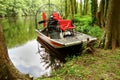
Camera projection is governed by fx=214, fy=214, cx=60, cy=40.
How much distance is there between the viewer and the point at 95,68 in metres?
8.00

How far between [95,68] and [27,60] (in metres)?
5.75

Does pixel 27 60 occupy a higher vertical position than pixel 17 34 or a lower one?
lower

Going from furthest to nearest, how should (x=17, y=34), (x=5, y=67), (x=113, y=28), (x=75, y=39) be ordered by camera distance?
(x=17, y=34), (x=75, y=39), (x=113, y=28), (x=5, y=67)

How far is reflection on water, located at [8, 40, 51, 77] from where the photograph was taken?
10672 mm

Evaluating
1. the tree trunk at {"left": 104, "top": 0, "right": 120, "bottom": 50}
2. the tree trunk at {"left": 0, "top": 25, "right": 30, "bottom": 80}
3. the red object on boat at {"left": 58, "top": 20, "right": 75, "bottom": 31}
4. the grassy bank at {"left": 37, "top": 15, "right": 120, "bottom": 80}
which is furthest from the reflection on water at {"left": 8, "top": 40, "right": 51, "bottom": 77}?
the tree trunk at {"left": 0, "top": 25, "right": 30, "bottom": 80}

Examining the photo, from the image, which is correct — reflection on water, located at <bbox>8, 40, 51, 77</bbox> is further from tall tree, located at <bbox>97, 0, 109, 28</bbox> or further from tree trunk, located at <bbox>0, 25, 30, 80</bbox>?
tall tree, located at <bbox>97, 0, 109, 28</bbox>

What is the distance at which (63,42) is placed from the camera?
39.2 ft

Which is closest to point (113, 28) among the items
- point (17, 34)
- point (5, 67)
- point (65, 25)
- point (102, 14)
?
point (65, 25)

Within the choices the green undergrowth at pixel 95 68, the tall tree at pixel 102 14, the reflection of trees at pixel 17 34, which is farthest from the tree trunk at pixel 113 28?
the reflection of trees at pixel 17 34

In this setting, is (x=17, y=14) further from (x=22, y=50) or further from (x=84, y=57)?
(x=84, y=57)

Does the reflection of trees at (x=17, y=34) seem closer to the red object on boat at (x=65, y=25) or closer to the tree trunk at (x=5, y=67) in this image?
the red object on boat at (x=65, y=25)

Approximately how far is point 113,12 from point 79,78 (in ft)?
13.7

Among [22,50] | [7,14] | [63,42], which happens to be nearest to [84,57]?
[63,42]

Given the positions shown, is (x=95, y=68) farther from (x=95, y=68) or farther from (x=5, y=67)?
(x=5, y=67)
